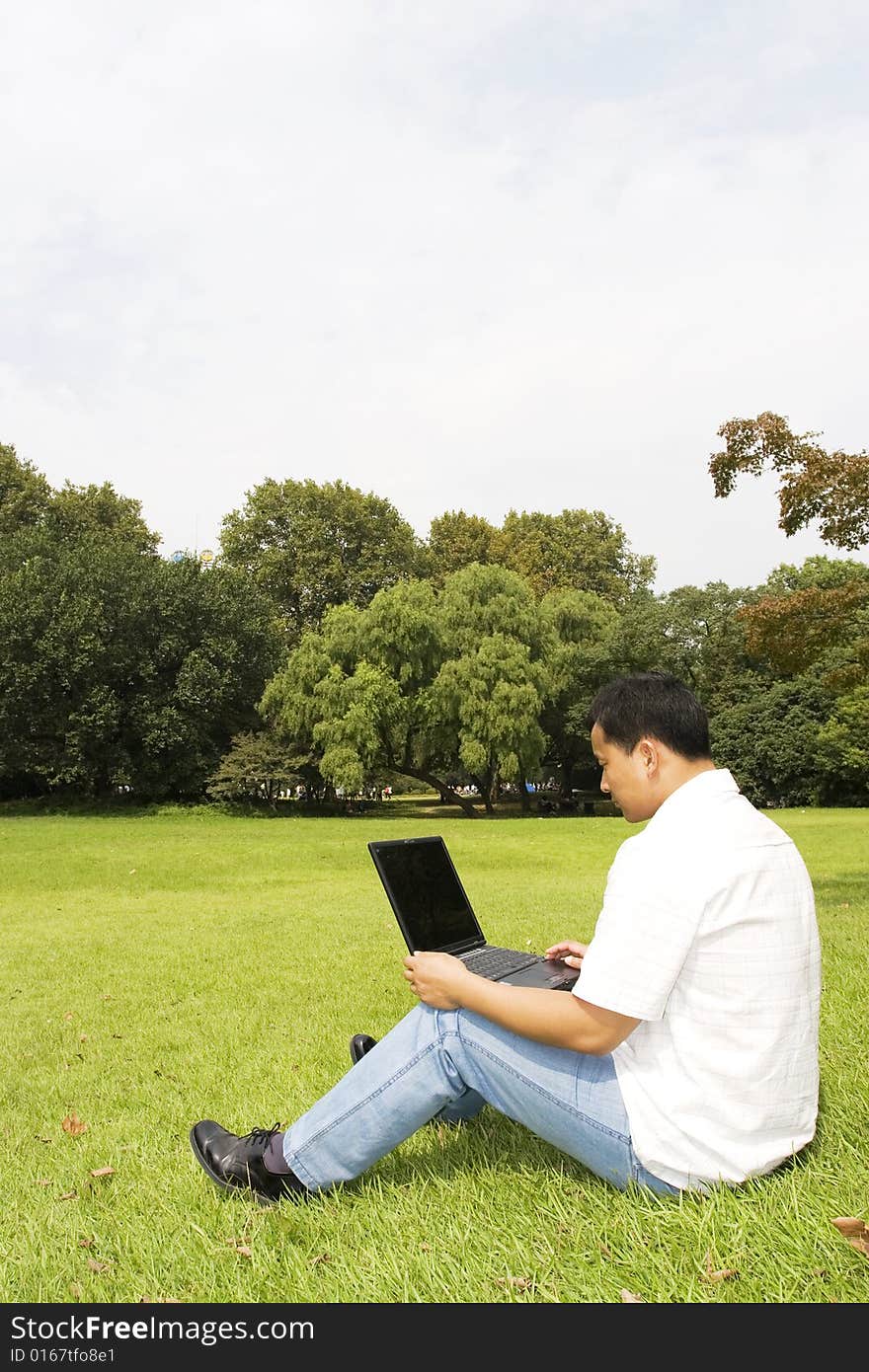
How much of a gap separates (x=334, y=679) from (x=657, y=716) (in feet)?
103

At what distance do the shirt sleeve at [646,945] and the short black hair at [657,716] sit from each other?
41 centimetres

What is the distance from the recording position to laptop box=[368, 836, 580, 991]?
3.36m

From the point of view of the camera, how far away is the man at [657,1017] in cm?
248

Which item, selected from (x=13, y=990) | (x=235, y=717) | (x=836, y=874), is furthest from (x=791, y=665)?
(x=235, y=717)

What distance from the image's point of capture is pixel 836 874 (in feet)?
54.9

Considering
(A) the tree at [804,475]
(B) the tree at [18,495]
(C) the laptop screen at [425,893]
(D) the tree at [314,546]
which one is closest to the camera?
(C) the laptop screen at [425,893]

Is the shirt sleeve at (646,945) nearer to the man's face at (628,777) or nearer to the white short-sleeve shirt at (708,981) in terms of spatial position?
the white short-sleeve shirt at (708,981)

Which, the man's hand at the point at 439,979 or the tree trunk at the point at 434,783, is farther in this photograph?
the tree trunk at the point at 434,783

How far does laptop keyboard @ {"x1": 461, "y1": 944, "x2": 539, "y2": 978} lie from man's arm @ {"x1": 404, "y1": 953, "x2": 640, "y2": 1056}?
500 mm

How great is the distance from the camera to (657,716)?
9.12 feet

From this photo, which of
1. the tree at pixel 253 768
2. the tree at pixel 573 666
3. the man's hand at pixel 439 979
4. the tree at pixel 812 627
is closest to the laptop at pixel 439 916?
the man's hand at pixel 439 979

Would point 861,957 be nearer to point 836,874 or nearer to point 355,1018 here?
point 355,1018

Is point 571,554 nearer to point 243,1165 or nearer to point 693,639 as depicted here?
point 693,639

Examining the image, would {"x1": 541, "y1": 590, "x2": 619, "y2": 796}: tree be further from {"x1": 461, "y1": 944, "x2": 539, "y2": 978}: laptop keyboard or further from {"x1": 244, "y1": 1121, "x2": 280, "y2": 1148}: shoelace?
{"x1": 244, "y1": 1121, "x2": 280, "y2": 1148}: shoelace
